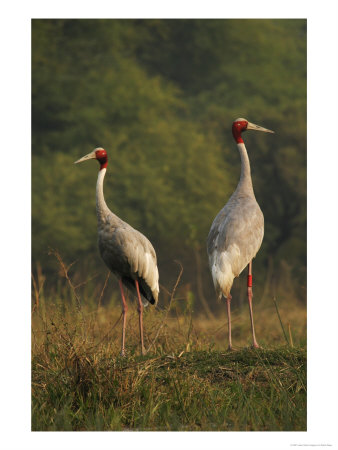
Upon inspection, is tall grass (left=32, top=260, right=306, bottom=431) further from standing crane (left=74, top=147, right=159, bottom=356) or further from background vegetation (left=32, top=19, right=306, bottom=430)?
background vegetation (left=32, top=19, right=306, bottom=430)

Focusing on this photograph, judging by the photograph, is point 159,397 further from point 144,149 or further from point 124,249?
point 144,149

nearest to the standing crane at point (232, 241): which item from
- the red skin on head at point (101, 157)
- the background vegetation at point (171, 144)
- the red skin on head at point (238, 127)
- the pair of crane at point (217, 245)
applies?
the pair of crane at point (217, 245)

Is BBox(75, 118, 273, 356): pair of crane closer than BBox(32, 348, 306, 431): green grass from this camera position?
No

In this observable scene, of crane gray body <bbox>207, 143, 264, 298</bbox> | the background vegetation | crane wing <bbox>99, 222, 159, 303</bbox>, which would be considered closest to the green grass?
crane gray body <bbox>207, 143, 264, 298</bbox>

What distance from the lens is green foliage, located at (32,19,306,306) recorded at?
56.4 ft

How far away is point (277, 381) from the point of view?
227 inches

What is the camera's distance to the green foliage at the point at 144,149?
1719cm

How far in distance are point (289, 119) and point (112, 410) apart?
15.5 meters

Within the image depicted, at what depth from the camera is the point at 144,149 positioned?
1936cm

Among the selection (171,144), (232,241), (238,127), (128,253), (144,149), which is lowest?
(128,253)

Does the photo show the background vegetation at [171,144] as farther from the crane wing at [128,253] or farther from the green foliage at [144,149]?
the crane wing at [128,253]

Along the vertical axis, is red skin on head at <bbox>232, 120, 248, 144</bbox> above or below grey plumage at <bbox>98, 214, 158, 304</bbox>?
above

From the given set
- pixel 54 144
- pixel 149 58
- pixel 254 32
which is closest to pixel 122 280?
pixel 54 144

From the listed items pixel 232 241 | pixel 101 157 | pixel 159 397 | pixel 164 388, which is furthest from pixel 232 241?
pixel 159 397
